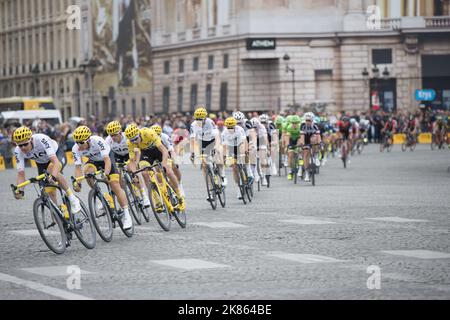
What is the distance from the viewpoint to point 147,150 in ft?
72.8

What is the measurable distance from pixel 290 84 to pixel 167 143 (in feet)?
177

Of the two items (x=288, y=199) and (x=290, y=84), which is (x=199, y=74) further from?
(x=288, y=199)

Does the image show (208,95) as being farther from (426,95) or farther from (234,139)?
(234,139)

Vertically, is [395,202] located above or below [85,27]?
below

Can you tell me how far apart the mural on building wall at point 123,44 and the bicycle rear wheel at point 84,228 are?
7197 centimetres

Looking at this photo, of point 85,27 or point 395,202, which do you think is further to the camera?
point 85,27

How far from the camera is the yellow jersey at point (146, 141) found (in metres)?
21.4

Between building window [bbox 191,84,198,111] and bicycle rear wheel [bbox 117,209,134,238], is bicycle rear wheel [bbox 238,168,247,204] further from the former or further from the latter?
building window [bbox 191,84,198,111]

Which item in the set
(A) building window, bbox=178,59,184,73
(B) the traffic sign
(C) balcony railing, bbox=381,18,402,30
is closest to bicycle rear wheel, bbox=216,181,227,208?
(B) the traffic sign

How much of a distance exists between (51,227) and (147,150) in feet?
14.2

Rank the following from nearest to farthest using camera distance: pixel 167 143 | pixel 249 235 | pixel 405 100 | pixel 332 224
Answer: pixel 249 235
pixel 332 224
pixel 167 143
pixel 405 100

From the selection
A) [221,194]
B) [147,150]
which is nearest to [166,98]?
[221,194]
